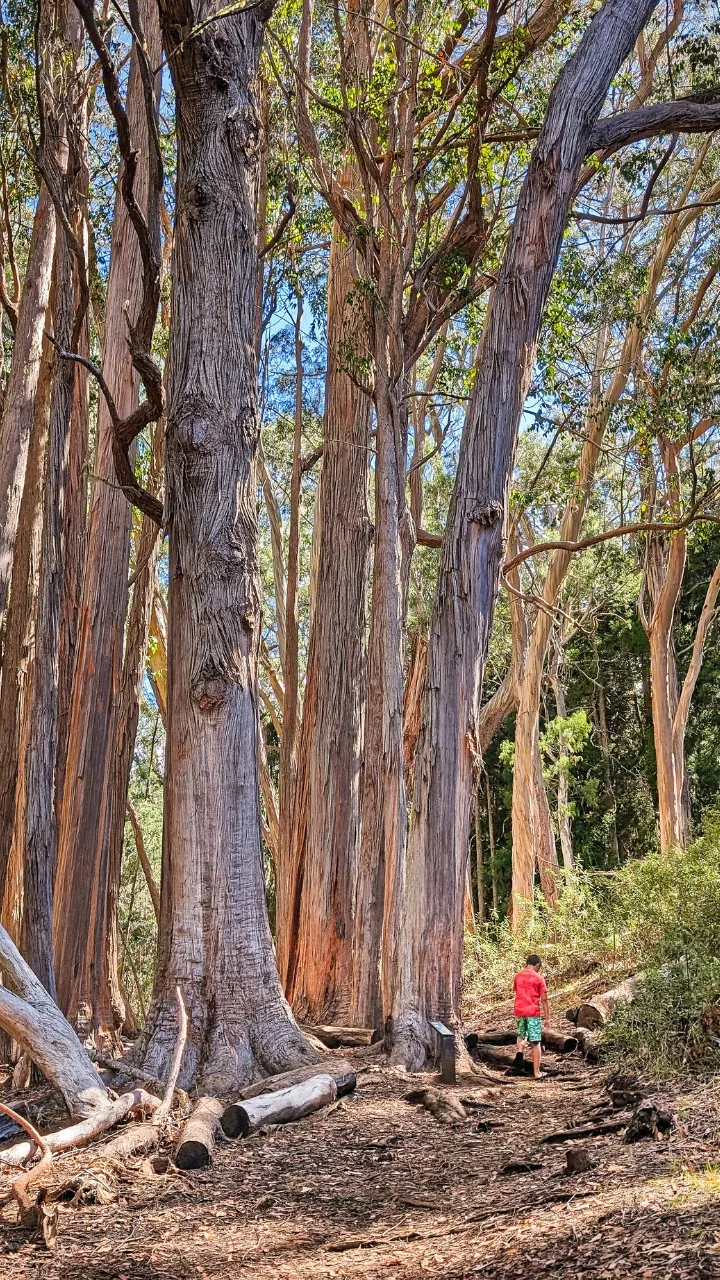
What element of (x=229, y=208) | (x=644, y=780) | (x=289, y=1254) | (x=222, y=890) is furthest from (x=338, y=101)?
(x=644, y=780)

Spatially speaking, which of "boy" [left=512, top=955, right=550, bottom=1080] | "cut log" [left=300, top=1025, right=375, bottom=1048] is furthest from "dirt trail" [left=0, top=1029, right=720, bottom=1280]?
"cut log" [left=300, top=1025, right=375, bottom=1048]

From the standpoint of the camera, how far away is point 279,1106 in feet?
18.5

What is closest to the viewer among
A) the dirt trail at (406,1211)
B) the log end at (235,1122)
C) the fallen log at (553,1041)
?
the dirt trail at (406,1211)

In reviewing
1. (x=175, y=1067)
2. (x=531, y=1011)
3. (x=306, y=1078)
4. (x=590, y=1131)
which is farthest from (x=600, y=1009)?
(x=175, y=1067)

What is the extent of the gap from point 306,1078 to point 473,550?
356cm

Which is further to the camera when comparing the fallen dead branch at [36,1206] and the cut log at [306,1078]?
the cut log at [306,1078]

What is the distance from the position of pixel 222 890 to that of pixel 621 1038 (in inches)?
106

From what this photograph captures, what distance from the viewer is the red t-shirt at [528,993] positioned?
8.01m

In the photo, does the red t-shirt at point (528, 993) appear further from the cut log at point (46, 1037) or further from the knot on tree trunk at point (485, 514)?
the cut log at point (46, 1037)

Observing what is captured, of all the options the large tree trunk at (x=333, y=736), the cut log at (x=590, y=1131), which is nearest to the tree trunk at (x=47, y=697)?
the large tree trunk at (x=333, y=736)

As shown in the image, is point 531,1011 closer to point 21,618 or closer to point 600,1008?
point 600,1008

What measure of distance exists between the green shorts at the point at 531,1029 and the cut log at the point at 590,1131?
8.90ft

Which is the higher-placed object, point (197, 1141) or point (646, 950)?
point (646, 950)

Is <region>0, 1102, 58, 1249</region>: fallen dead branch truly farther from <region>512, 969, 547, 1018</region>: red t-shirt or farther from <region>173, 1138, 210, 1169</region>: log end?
<region>512, 969, 547, 1018</region>: red t-shirt
